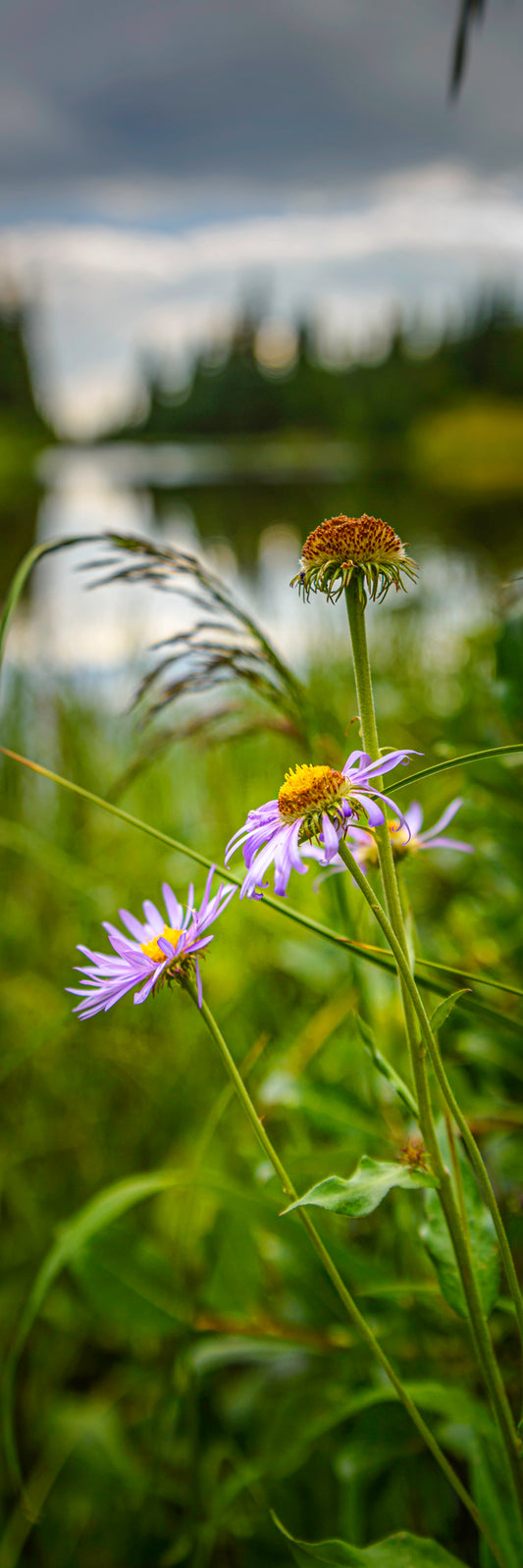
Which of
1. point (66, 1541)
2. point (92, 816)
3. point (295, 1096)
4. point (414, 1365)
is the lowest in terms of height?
point (66, 1541)

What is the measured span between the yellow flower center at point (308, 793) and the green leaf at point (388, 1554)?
0.25 meters

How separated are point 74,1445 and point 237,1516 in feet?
0.52

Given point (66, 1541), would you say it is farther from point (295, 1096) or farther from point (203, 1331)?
point (295, 1096)

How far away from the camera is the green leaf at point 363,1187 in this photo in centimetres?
26

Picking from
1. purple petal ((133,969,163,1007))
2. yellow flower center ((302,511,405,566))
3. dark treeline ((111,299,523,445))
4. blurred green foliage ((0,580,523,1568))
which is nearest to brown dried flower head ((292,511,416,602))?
yellow flower center ((302,511,405,566))

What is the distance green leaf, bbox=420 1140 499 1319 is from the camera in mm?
340

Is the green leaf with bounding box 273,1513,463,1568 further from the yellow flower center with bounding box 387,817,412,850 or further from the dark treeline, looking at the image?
the dark treeline

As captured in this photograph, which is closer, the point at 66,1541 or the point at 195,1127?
the point at 66,1541

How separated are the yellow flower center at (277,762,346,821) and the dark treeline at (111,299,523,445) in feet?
14.5

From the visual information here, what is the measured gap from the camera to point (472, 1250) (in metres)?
0.35

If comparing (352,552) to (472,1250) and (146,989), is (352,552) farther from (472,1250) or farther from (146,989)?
(472,1250)

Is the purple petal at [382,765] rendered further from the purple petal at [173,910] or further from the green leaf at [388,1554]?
the green leaf at [388,1554]

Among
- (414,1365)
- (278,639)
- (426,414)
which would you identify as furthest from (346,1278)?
(426,414)

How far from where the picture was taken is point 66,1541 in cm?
68
